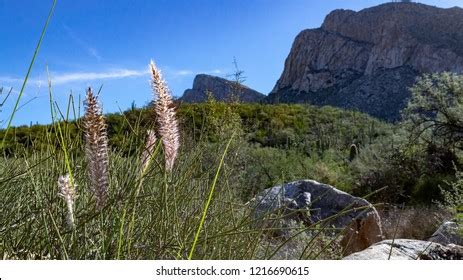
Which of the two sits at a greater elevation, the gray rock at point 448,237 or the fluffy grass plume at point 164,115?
the fluffy grass plume at point 164,115

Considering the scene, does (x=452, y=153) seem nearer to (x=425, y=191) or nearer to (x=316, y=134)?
(x=425, y=191)

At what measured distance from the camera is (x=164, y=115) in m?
0.96

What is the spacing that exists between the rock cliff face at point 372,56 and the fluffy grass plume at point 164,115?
3773 centimetres

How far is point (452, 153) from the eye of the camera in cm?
1304

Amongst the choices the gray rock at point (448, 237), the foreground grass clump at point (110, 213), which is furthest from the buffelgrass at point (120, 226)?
the gray rock at point (448, 237)

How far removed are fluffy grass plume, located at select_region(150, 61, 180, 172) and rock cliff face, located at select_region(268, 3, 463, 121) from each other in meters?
37.7

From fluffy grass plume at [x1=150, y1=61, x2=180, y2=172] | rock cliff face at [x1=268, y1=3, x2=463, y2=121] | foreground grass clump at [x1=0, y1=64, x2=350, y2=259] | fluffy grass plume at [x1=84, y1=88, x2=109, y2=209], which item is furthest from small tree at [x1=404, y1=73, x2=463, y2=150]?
rock cliff face at [x1=268, y1=3, x2=463, y2=121]

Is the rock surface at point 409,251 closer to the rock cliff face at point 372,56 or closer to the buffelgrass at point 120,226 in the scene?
the buffelgrass at point 120,226

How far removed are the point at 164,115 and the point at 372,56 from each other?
53306mm

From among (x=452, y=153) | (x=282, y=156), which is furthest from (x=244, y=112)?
(x=452, y=153)

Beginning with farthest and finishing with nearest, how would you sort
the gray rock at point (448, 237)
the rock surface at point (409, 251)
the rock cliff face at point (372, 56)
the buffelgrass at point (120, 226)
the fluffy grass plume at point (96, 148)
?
the rock cliff face at point (372, 56), the gray rock at point (448, 237), the rock surface at point (409, 251), the buffelgrass at point (120, 226), the fluffy grass plume at point (96, 148)

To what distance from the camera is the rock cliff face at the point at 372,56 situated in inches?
1678

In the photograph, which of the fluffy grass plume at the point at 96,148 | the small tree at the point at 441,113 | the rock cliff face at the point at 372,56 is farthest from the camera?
the rock cliff face at the point at 372,56
